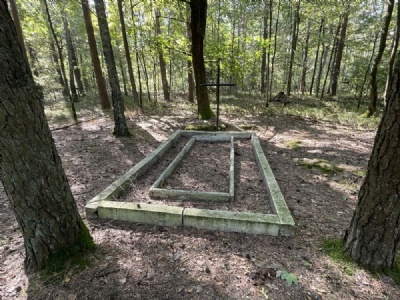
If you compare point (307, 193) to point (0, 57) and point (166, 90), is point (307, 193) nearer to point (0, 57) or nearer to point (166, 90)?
point (0, 57)

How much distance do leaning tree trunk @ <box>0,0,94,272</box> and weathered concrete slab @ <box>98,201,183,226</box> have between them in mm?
663

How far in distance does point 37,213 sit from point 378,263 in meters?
3.11

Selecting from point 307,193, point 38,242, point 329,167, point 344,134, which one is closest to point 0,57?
point 38,242

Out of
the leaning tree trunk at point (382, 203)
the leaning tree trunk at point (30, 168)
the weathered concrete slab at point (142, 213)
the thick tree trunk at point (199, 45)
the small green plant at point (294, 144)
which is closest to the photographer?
the leaning tree trunk at point (30, 168)

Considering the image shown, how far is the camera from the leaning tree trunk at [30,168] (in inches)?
59.9

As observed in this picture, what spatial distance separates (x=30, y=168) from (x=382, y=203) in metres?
2.89

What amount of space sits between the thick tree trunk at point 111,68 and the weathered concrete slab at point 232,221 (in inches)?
174

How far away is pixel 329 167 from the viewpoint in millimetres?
4465

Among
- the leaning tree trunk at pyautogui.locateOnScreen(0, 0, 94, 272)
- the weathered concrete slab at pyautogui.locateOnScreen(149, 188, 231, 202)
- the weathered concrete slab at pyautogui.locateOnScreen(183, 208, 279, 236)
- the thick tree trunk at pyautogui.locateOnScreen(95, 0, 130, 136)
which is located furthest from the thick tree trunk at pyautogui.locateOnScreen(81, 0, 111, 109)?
the weathered concrete slab at pyautogui.locateOnScreen(183, 208, 279, 236)

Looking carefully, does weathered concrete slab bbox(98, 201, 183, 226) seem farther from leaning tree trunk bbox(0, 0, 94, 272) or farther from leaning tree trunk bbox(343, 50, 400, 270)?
leaning tree trunk bbox(343, 50, 400, 270)

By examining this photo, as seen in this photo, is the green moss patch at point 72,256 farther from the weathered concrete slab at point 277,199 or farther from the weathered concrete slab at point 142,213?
the weathered concrete slab at point 277,199

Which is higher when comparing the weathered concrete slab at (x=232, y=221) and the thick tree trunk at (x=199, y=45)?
the thick tree trunk at (x=199, y=45)

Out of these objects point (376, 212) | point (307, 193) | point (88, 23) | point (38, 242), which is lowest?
point (307, 193)

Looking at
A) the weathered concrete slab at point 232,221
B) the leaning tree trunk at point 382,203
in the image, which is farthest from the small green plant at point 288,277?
the leaning tree trunk at point 382,203
